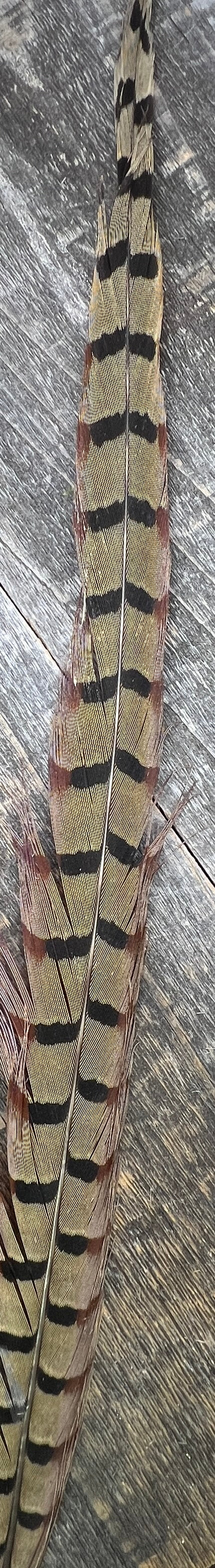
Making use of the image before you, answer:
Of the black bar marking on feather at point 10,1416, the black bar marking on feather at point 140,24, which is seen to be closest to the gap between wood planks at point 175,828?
the black bar marking on feather at point 10,1416

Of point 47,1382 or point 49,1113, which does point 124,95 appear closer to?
point 49,1113

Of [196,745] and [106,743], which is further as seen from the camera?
[196,745]

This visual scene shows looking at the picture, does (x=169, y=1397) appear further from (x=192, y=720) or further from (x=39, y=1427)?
(x=192, y=720)

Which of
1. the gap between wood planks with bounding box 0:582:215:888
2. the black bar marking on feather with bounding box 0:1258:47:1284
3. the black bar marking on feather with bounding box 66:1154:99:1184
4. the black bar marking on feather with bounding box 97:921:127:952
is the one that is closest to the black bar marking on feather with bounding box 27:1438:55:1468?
the black bar marking on feather with bounding box 0:1258:47:1284

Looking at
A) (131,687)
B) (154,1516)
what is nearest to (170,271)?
(131,687)

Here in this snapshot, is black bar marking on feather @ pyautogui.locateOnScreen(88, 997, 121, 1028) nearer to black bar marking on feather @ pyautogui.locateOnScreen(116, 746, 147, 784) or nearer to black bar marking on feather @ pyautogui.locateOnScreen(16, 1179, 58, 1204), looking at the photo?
black bar marking on feather @ pyautogui.locateOnScreen(116, 746, 147, 784)

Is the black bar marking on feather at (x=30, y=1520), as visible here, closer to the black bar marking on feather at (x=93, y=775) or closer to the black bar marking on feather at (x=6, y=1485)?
the black bar marking on feather at (x=6, y=1485)
